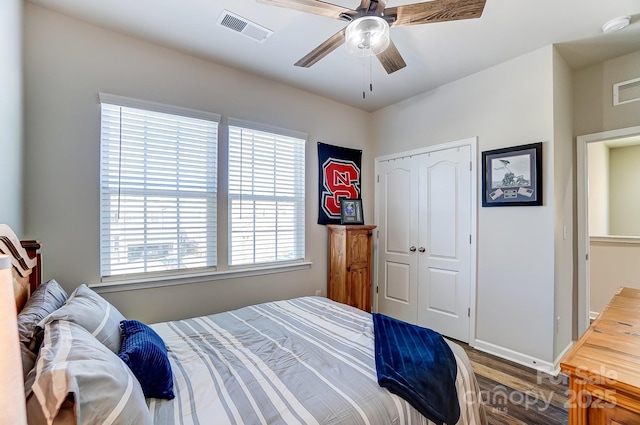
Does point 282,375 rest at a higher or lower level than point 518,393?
higher

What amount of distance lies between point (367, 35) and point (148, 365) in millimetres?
2102

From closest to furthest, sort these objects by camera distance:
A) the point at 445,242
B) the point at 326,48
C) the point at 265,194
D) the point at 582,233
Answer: the point at 326,48 → the point at 582,233 → the point at 265,194 → the point at 445,242

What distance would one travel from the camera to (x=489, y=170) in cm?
299

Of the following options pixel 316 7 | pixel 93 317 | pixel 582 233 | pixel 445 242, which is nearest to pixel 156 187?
pixel 93 317

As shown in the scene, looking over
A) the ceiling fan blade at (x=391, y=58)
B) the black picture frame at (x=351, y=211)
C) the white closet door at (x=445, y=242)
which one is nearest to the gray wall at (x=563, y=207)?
the white closet door at (x=445, y=242)

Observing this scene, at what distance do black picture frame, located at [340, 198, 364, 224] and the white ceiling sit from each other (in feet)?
4.87

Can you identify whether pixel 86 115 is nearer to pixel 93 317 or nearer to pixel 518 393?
pixel 93 317

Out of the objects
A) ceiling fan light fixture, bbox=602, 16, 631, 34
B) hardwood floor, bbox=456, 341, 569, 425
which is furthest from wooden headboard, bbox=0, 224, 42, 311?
ceiling fan light fixture, bbox=602, 16, 631, 34

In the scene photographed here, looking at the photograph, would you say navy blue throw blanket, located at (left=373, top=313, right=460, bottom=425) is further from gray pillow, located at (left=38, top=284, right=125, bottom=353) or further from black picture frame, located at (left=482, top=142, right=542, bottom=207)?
black picture frame, located at (left=482, top=142, right=542, bottom=207)

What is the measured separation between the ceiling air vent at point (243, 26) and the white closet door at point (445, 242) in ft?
7.50

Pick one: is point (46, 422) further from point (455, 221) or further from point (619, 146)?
point (619, 146)

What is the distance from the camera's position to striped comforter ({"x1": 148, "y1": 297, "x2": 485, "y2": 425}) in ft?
3.71

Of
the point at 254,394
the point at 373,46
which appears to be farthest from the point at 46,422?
the point at 373,46

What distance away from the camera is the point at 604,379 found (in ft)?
3.05
